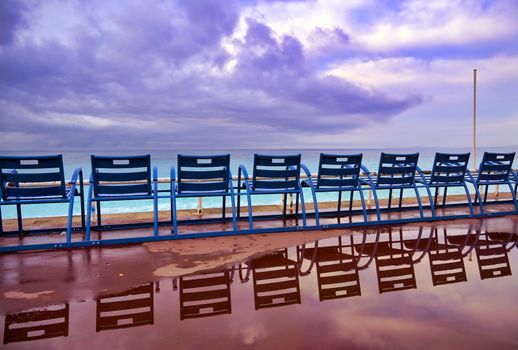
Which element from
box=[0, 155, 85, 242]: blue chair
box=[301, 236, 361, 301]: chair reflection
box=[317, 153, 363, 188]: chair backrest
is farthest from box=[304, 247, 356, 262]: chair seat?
box=[0, 155, 85, 242]: blue chair

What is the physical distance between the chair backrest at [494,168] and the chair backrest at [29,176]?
6509 millimetres

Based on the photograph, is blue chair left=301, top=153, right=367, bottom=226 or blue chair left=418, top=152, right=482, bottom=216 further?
blue chair left=418, top=152, right=482, bottom=216

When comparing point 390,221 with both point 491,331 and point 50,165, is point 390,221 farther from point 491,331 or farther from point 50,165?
point 50,165

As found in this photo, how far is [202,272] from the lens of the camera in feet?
11.7

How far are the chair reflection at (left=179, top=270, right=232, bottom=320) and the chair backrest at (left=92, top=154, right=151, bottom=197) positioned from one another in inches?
73.1

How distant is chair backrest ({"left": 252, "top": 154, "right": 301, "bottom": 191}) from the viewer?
207 inches

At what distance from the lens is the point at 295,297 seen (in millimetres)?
2996

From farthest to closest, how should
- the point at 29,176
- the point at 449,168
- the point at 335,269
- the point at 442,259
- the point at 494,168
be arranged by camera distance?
the point at 494,168, the point at 449,168, the point at 29,176, the point at 442,259, the point at 335,269

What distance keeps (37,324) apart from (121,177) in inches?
96.2

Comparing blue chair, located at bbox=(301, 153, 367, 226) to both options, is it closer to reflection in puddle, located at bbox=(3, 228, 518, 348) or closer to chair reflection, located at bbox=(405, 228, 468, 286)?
chair reflection, located at bbox=(405, 228, 468, 286)

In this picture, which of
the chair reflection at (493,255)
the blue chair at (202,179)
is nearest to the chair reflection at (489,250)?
the chair reflection at (493,255)

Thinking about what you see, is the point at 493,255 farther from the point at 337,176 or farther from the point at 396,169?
the point at 337,176

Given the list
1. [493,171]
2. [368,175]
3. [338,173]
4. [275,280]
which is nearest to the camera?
[275,280]

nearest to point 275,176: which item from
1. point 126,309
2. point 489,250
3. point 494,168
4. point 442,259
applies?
point 442,259
